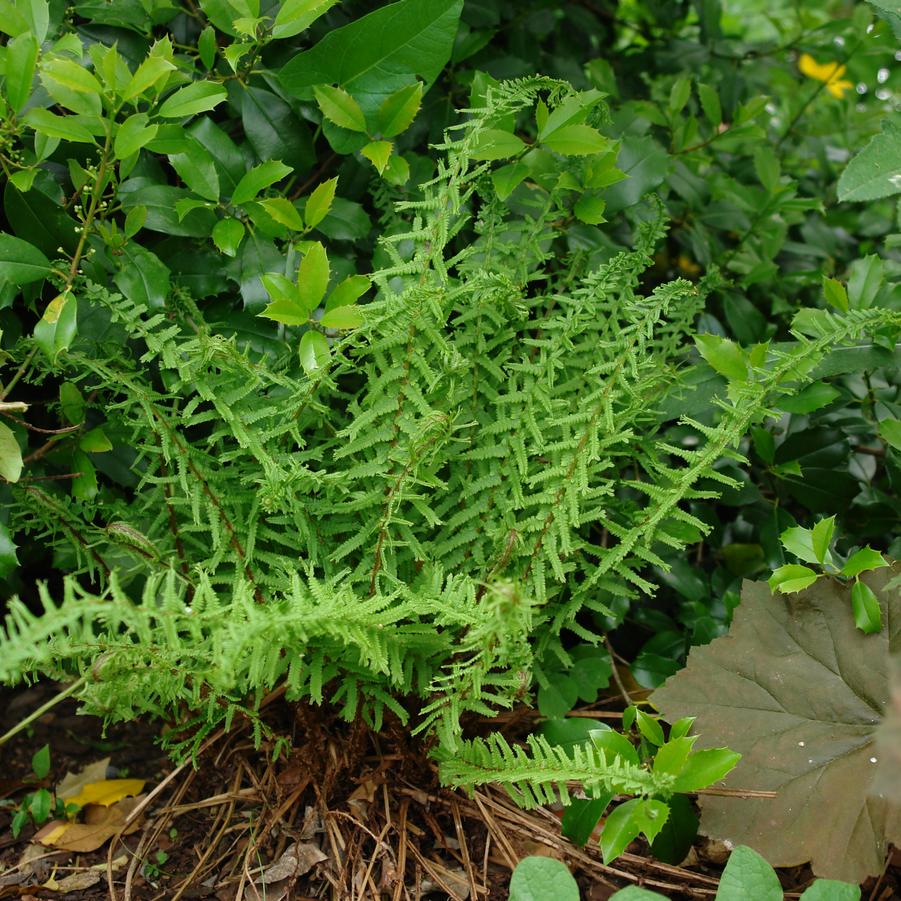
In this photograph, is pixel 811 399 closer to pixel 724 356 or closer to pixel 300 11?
pixel 724 356

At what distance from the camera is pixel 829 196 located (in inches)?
96.8

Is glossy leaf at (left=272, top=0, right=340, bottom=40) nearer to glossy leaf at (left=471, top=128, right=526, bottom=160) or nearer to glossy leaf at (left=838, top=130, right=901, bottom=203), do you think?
glossy leaf at (left=471, top=128, right=526, bottom=160)

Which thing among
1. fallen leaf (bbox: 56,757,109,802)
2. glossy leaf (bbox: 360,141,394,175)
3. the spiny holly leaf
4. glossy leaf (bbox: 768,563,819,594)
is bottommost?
fallen leaf (bbox: 56,757,109,802)

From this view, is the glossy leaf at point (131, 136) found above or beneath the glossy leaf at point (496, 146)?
above

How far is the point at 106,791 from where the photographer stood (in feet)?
5.23

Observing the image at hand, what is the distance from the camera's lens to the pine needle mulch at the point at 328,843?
1.36 meters

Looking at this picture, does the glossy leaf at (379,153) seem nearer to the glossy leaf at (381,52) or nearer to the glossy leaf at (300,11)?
the glossy leaf at (381,52)

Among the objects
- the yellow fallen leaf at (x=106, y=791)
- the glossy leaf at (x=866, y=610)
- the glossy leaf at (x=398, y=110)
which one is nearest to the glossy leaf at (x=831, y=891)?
the glossy leaf at (x=866, y=610)

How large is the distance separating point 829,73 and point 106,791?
277cm

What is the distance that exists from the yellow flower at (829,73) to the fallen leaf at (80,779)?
2295 millimetres

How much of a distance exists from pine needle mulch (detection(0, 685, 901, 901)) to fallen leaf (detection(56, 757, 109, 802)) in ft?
0.28

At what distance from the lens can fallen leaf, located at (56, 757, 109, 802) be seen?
1.61 metres

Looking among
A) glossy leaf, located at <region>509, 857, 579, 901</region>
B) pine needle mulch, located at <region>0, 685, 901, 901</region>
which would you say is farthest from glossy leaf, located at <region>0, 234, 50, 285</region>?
glossy leaf, located at <region>509, 857, 579, 901</region>

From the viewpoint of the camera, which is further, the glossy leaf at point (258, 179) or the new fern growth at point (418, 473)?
the glossy leaf at point (258, 179)
